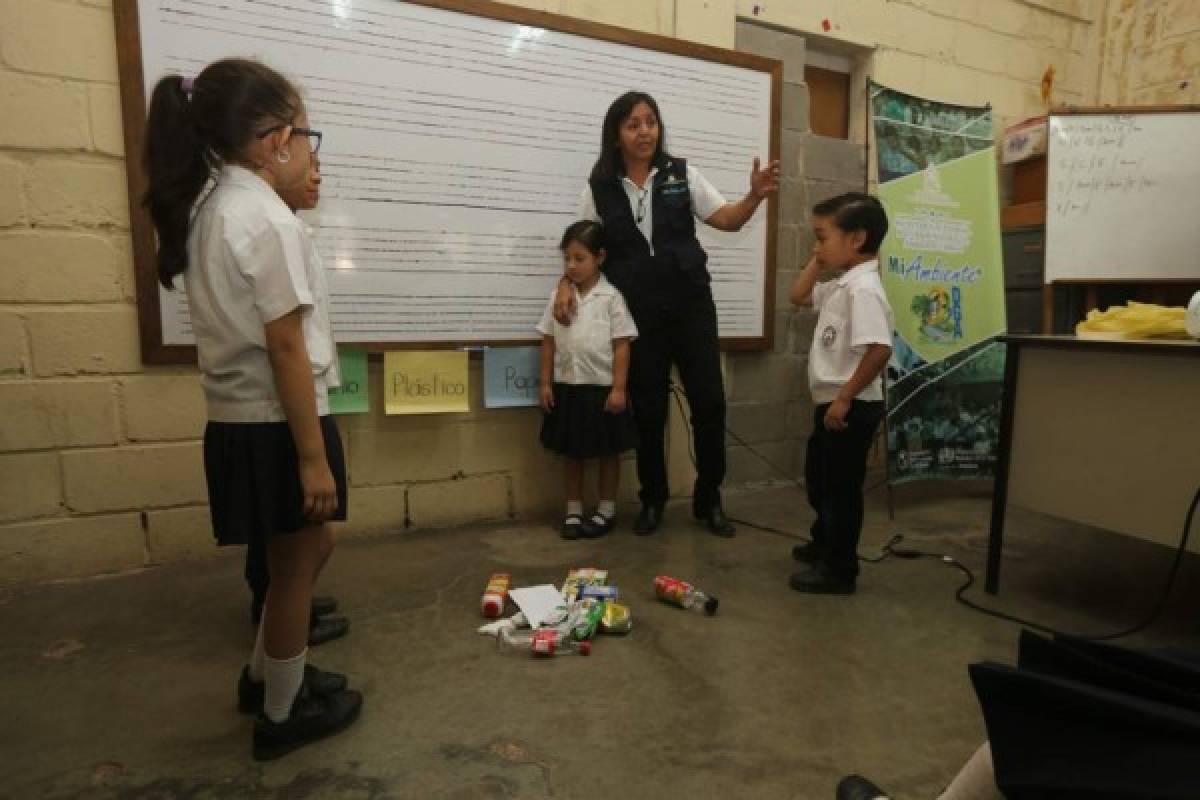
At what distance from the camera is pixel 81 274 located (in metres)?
1.95

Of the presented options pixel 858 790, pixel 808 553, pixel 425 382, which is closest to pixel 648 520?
pixel 808 553

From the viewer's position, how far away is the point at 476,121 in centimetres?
235

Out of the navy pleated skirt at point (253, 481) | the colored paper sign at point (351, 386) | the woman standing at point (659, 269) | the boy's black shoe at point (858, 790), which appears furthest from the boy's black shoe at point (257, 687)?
the woman standing at point (659, 269)

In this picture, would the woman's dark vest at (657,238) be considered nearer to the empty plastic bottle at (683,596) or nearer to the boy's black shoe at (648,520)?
the boy's black shoe at (648,520)

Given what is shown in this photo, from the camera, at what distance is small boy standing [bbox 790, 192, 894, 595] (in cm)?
184

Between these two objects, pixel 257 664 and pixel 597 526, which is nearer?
pixel 257 664

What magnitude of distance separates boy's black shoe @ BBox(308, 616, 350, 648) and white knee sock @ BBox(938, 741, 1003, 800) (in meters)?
1.34

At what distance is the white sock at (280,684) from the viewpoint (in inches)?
48.3

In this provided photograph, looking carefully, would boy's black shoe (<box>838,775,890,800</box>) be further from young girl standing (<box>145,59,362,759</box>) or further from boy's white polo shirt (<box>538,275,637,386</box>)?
boy's white polo shirt (<box>538,275,637,386</box>)

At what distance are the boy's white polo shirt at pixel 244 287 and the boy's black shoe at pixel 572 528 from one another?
135 cm

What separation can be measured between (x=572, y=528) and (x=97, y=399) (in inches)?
56.9

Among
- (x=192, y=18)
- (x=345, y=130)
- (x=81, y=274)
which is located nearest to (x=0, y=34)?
(x=192, y=18)

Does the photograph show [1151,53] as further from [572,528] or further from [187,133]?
[187,133]

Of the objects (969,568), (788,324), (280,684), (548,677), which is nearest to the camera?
(280,684)
